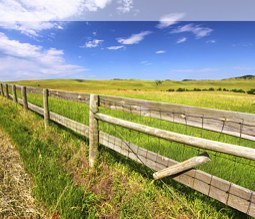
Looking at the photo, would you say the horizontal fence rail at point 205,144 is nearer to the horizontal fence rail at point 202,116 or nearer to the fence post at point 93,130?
the horizontal fence rail at point 202,116

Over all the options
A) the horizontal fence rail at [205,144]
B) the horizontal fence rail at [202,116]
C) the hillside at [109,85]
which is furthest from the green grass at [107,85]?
the horizontal fence rail at [205,144]

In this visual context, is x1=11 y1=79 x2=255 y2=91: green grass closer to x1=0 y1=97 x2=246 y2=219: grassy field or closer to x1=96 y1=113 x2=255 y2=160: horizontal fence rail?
x1=0 y1=97 x2=246 y2=219: grassy field

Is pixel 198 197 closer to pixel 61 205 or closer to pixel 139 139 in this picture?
pixel 61 205

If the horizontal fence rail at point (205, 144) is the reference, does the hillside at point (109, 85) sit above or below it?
below

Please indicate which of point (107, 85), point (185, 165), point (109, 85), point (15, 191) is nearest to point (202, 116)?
point (185, 165)

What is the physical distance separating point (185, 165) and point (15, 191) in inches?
99.5

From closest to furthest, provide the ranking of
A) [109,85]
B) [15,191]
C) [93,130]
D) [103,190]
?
[15,191], [103,190], [93,130], [109,85]

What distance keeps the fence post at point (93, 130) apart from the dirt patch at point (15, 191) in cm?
118

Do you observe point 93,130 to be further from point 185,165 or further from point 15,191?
point 185,165

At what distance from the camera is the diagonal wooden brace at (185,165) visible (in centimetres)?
260

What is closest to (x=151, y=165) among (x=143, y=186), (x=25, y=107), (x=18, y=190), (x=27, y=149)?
(x=143, y=186)

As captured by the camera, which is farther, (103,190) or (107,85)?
(107,85)

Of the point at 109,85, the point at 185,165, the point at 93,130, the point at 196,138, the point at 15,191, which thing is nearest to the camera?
the point at 196,138

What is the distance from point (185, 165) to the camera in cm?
277
